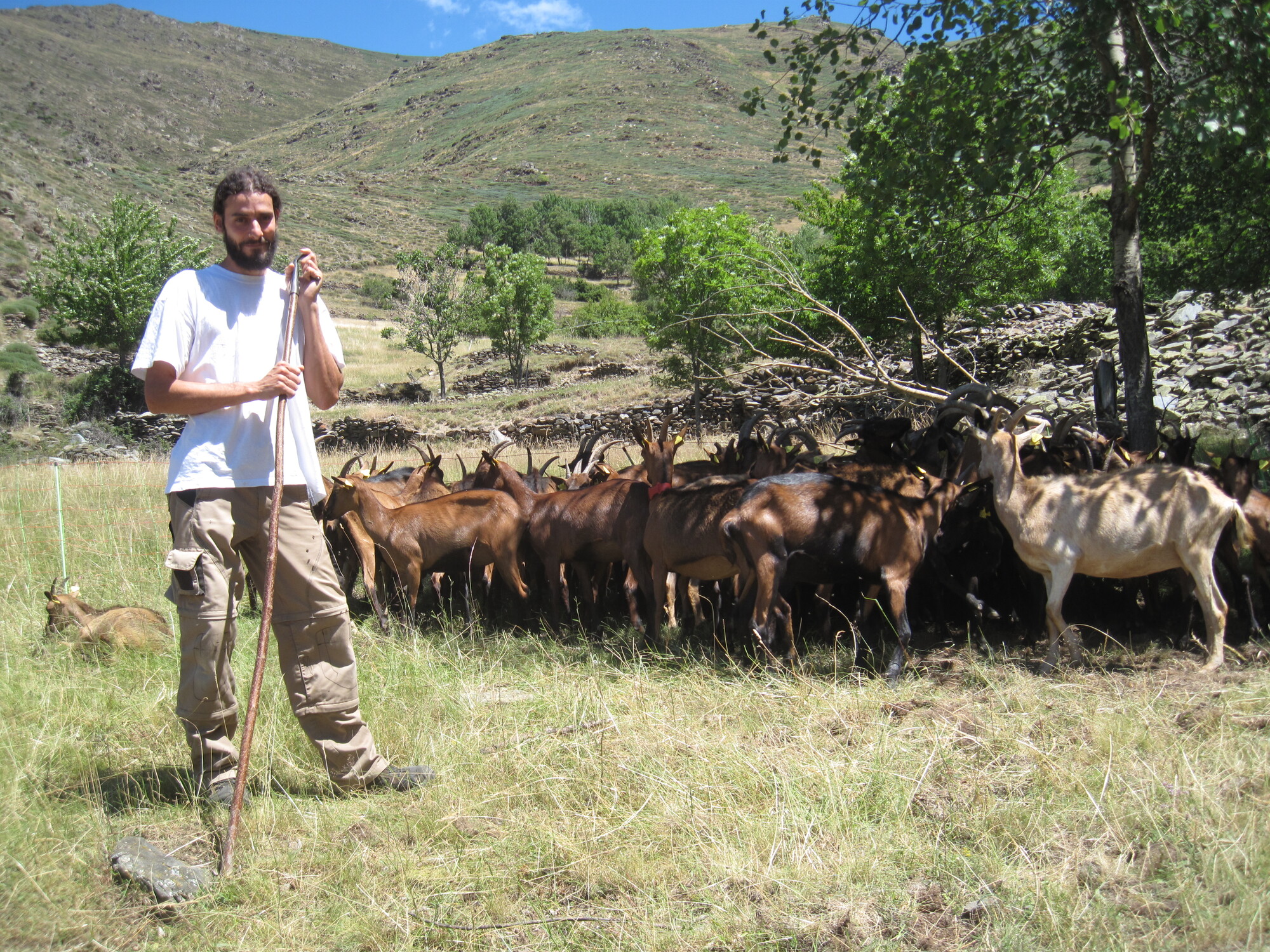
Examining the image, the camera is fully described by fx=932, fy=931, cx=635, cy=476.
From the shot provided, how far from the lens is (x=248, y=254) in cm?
380

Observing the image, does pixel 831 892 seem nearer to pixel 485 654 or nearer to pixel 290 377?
pixel 290 377

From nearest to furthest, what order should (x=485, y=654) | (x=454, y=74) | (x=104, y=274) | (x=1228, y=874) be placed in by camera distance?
(x=1228, y=874) → (x=485, y=654) → (x=104, y=274) → (x=454, y=74)

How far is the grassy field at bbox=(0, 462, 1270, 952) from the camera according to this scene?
2986 millimetres

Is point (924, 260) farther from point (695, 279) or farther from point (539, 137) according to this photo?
point (539, 137)

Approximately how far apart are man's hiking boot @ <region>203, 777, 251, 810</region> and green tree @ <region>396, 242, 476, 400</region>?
113ft

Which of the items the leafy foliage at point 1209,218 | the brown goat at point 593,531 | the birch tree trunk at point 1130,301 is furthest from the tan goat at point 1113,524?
the leafy foliage at point 1209,218

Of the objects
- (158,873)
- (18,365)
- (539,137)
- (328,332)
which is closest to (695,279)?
(328,332)

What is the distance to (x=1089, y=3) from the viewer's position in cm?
584

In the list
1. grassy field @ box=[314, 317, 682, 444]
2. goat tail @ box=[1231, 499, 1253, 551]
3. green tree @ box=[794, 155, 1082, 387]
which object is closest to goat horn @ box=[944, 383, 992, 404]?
goat tail @ box=[1231, 499, 1253, 551]

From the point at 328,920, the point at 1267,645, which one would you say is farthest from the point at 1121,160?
the point at 328,920

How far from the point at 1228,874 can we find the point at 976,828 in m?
0.78

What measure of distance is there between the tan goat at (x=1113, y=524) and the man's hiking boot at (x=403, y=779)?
3.34 meters

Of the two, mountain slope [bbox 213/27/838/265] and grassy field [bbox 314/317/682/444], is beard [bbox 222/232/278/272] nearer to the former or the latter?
grassy field [bbox 314/317/682/444]

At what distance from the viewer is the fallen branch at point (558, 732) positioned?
14.5 feet
